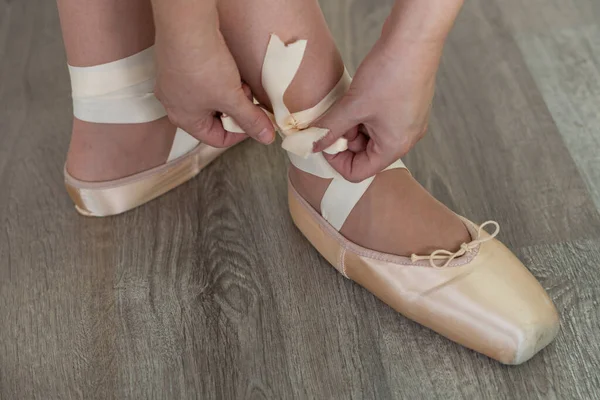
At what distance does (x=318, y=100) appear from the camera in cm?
66

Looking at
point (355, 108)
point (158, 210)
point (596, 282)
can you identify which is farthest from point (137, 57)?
point (596, 282)

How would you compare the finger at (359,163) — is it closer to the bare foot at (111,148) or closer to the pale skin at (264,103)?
the pale skin at (264,103)

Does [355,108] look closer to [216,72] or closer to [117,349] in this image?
[216,72]

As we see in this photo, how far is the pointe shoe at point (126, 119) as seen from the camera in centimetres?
77

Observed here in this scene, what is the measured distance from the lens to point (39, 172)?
896mm

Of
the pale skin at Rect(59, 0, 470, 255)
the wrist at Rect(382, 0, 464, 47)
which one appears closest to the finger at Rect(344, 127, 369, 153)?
the pale skin at Rect(59, 0, 470, 255)

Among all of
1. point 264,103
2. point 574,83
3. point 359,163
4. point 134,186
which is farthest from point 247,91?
point 574,83

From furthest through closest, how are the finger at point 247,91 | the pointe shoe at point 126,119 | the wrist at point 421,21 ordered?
the pointe shoe at point 126,119, the finger at point 247,91, the wrist at point 421,21

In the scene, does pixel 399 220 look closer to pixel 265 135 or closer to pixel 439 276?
pixel 439 276

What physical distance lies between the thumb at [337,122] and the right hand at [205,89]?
6 cm

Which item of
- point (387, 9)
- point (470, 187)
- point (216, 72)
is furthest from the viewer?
point (387, 9)

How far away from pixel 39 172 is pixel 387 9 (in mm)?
630

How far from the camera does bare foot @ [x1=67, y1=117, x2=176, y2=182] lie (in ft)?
2.64

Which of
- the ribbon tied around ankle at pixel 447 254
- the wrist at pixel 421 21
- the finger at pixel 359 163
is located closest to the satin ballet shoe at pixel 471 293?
the ribbon tied around ankle at pixel 447 254
